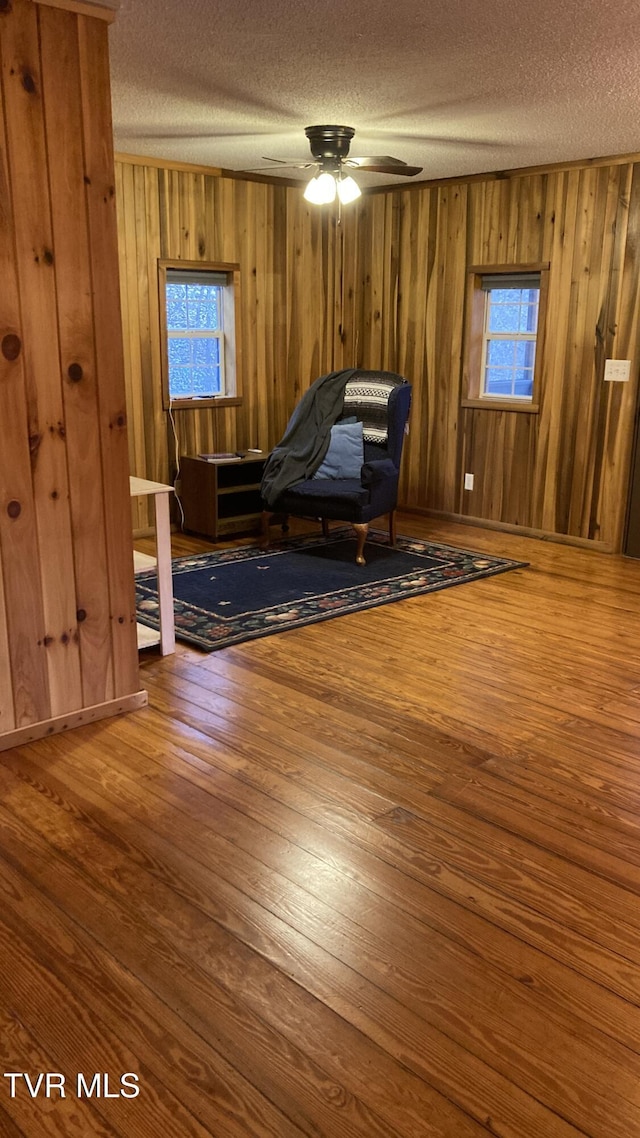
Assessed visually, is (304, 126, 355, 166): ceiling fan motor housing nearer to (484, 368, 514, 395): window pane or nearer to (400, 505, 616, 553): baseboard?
(484, 368, 514, 395): window pane

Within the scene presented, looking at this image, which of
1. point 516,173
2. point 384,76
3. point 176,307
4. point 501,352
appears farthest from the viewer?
point 501,352

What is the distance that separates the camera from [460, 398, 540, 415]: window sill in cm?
605

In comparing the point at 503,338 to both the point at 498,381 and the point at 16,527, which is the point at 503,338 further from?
the point at 16,527

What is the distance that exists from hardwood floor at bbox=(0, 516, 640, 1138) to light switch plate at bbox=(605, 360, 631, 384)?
8.17 ft

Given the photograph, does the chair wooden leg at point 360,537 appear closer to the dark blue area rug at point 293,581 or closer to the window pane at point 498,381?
the dark blue area rug at point 293,581

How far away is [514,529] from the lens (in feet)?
20.6

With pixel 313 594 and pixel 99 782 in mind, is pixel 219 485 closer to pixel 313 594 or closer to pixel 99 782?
pixel 313 594

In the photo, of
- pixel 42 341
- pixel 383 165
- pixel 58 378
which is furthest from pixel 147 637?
pixel 383 165

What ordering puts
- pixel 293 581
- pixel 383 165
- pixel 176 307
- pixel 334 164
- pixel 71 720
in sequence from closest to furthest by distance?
pixel 71 720 → pixel 383 165 → pixel 334 164 → pixel 293 581 → pixel 176 307

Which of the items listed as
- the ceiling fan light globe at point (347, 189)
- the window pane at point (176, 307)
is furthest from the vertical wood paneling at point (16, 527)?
the window pane at point (176, 307)

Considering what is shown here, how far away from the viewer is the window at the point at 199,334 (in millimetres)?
6078

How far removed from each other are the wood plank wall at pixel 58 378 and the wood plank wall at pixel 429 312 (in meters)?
2.86

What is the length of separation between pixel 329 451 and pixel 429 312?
1581 mm

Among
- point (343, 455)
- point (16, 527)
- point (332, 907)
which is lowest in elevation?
point (332, 907)
